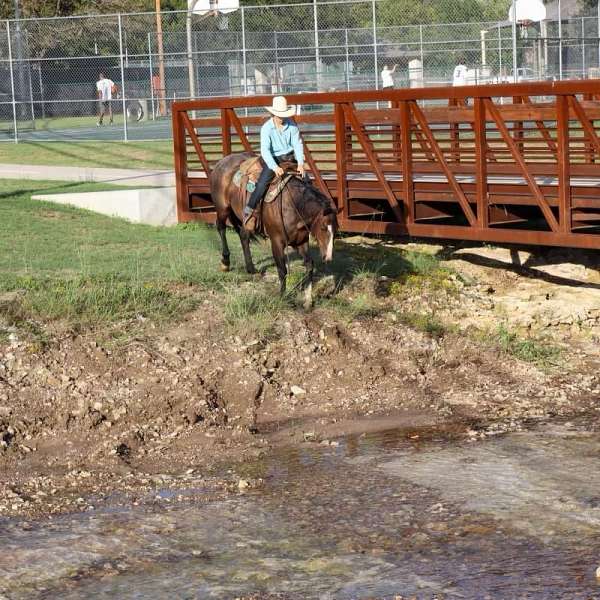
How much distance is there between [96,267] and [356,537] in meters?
6.92

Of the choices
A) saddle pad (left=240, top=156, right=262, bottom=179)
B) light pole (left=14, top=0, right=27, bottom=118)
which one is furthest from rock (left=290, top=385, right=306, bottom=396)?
light pole (left=14, top=0, right=27, bottom=118)

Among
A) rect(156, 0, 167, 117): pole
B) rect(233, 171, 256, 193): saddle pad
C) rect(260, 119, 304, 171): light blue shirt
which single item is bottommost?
rect(233, 171, 256, 193): saddle pad

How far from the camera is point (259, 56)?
3641cm

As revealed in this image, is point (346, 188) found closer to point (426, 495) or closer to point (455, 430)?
point (455, 430)

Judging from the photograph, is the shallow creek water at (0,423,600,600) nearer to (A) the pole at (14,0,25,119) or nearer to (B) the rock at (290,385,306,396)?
(B) the rock at (290,385,306,396)

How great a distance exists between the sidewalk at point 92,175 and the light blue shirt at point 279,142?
8.14 metres

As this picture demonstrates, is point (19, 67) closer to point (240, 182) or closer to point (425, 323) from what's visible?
point (240, 182)

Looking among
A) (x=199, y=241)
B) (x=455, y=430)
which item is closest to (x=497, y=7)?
(x=199, y=241)

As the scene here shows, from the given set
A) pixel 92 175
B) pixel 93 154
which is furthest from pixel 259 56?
pixel 92 175

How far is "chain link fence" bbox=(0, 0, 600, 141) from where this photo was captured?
1328 inches

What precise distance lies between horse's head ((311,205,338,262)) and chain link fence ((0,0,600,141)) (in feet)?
62.8

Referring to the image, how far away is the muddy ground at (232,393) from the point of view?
9.67 meters

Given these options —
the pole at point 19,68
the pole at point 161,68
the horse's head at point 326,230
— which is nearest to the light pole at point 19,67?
the pole at point 19,68

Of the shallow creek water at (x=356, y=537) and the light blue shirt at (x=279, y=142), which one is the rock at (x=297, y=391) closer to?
the shallow creek water at (x=356, y=537)
